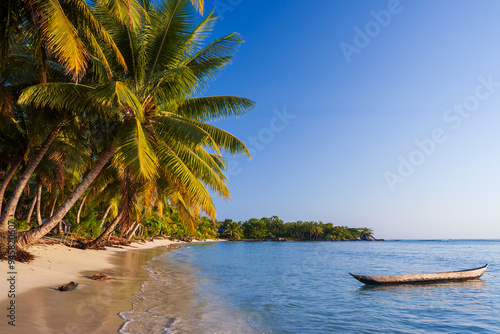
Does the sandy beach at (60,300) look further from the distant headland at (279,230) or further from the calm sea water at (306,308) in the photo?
the distant headland at (279,230)

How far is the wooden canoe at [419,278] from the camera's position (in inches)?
613

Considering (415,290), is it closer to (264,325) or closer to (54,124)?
(264,325)

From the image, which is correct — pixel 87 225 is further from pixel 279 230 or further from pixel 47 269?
pixel 279 230

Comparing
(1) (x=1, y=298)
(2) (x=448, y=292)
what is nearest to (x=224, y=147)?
(1) (x=1, y=298)

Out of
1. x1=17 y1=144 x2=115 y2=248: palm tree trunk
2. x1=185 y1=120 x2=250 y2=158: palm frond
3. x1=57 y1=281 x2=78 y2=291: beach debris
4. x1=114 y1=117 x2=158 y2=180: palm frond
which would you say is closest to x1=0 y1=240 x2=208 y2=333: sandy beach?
x1=57 y1=281 x2=78 y2=291: beach debris

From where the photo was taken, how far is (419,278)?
16609mm

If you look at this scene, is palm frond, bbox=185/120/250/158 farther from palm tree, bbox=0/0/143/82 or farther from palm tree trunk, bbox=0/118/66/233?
palm tree trunk, bbox=0/118/66/233

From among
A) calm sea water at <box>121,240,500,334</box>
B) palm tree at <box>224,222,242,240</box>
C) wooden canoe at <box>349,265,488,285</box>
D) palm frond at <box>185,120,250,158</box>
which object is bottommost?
palm tree at <box>224,222,242,240</box>

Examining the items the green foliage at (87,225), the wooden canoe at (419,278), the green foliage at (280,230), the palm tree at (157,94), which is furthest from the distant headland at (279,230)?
the palm tree at (157,94)

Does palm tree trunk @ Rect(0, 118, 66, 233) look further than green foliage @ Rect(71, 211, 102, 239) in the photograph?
No

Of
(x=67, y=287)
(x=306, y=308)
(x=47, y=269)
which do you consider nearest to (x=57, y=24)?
(x=67, y=287)

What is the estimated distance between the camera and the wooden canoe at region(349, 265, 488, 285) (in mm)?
15570

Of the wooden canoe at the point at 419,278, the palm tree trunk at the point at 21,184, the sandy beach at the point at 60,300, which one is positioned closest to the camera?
the sandy beach at the point at 60,300

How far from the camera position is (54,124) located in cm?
1301
